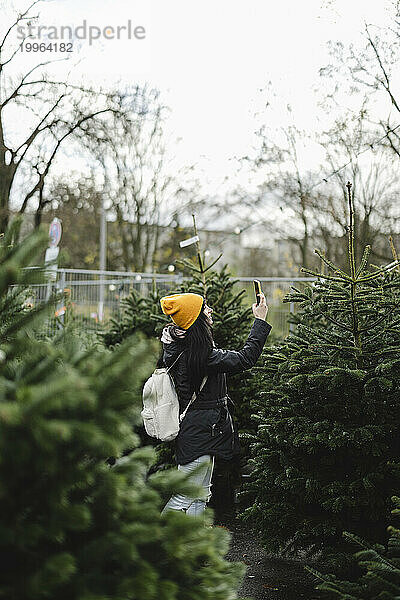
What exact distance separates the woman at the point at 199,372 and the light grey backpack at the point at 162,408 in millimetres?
41

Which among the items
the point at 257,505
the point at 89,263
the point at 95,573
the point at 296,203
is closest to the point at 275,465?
the point at 257,505

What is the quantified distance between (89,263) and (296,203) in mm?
9844

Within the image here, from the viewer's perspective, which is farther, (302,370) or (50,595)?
(302,370)

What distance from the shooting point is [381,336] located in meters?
4.70

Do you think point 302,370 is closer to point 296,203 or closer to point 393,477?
point 393,477

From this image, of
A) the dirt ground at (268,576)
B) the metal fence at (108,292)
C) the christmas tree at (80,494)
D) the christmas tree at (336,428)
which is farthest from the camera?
the metal fence at (108,292)

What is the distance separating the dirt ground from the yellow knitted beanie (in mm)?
1914

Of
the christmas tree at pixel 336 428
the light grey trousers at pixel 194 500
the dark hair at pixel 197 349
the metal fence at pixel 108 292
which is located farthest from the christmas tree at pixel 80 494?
the metal fence at pixel 108 292

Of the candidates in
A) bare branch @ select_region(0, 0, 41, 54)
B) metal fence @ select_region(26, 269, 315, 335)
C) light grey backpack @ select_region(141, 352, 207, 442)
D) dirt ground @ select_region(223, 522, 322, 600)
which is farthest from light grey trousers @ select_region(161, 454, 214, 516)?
bare branch @ select_region(0, 0, 41, 54)

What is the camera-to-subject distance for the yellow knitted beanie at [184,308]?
4.85 m

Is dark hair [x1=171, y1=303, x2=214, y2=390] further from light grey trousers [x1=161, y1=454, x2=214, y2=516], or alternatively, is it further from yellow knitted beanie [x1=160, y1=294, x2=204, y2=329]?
light grey trousers [x1=161, y1=454, x2=214, y2=516]

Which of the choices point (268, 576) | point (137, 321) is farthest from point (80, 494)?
point (137, 321)

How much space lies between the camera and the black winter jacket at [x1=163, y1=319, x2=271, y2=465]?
483 cm

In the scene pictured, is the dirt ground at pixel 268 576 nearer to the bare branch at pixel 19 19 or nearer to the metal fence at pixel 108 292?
the metal fence at pixel 108 292
